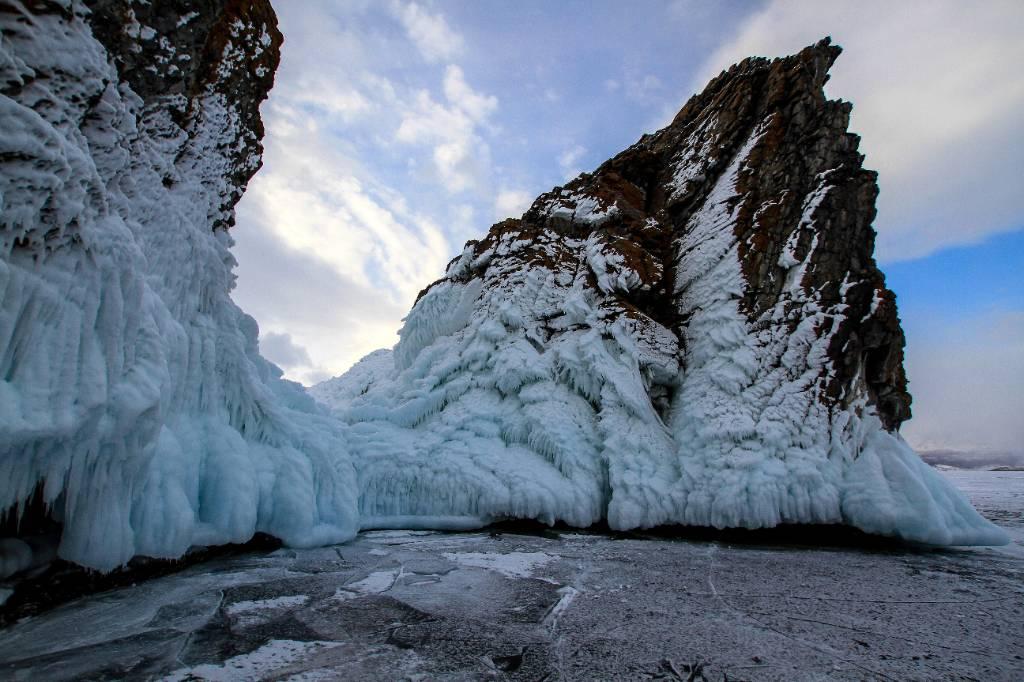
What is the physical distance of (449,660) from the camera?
204cm

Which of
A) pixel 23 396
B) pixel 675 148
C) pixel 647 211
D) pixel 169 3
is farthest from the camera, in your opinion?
pixel 675 148

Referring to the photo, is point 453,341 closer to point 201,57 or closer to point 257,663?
point 201,57

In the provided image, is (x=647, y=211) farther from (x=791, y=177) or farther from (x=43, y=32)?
(x=43, y=32)

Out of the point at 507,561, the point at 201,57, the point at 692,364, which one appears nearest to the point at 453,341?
the point at 692,364

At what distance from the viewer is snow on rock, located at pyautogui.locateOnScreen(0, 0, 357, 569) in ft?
7.60

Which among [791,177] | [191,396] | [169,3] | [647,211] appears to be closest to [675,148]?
[647,211]

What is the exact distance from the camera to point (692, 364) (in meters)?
6.81

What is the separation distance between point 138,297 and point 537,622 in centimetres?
301

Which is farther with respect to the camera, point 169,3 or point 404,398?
point 404,398

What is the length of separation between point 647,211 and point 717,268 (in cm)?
254

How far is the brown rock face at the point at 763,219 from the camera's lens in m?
5.99

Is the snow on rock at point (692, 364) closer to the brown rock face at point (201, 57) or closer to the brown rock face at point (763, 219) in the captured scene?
the brown rock face at point (763, 219)

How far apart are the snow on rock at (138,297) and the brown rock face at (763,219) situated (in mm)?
4939

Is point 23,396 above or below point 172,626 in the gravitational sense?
above
